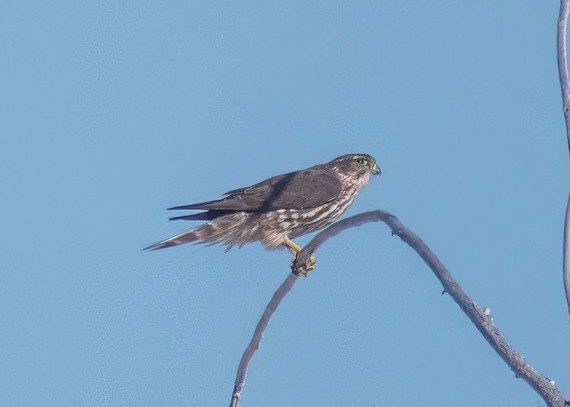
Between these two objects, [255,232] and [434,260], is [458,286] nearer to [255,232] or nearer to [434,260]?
[434,260]

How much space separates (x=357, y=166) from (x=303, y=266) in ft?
6.14

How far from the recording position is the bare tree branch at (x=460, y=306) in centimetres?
340

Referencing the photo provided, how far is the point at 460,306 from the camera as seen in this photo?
369 cm

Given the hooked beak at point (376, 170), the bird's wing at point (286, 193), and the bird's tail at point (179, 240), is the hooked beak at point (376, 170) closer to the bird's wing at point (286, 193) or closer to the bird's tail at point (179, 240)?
the bird's wing at point (286, 193)

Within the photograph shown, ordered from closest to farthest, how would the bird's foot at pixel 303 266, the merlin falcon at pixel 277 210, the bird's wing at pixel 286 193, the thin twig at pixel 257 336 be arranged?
the thin twig at pixel 257 336 → the bird's foot at pixel 303 266 → the merlin falcon at pixel 277 210 → the bird's wing at pixel 286 193

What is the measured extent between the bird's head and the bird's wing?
26cm

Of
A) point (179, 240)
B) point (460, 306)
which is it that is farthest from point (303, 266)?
point (460, 306)

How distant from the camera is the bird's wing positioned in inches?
243

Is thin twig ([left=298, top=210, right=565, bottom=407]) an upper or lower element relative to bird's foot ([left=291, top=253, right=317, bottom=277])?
lower

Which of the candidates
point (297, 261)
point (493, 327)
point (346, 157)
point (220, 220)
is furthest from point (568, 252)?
point (346, 157)

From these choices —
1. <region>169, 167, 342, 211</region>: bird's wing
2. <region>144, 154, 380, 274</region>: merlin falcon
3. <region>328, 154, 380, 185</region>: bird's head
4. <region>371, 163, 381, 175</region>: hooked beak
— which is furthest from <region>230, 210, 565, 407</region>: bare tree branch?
<region>371, 163, 381, 175</region>: hooked beak

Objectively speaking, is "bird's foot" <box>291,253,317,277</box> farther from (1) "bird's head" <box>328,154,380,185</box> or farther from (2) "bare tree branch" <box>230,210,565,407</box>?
(1) "bird's head" <box>328,154,380,185</box>

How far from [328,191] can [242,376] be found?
2.57m

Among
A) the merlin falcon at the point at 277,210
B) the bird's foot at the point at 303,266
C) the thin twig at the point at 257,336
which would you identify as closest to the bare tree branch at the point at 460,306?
the thin twig at the point at 257,336
